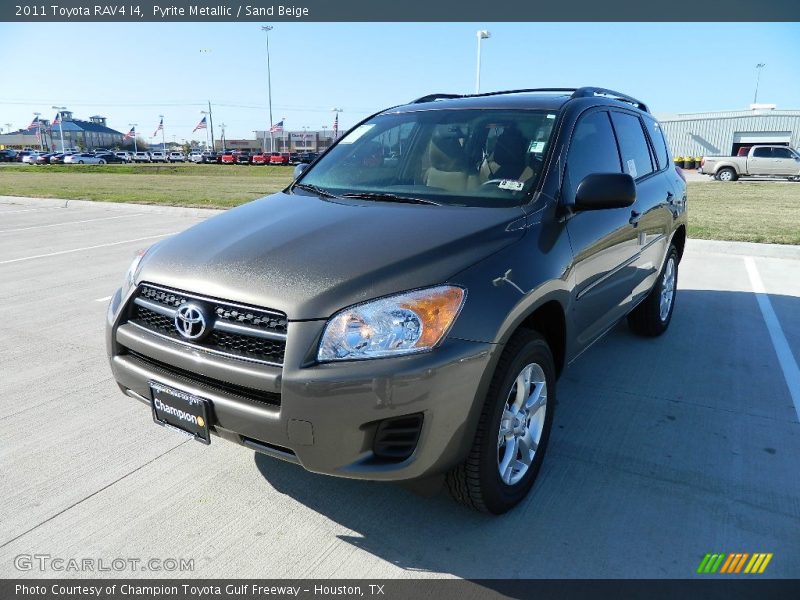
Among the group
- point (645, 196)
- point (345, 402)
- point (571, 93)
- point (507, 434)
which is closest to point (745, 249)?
point (645, 196)

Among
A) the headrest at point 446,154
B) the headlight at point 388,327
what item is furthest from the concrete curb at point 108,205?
the headlight at point 388,327

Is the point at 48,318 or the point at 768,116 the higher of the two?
the point at 768,116

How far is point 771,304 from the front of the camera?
6.03m

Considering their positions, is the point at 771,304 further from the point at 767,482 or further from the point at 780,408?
the point at 767,482

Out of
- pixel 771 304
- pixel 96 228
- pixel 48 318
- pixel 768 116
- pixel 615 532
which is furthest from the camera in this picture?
pixel 768 116

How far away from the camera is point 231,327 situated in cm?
223

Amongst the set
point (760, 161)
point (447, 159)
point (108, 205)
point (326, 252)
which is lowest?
point (108, 205)

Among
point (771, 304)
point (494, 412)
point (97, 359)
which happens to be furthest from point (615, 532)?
point (771, 304)

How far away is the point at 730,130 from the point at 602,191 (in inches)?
2102

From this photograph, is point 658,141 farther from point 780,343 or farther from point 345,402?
point 345,402

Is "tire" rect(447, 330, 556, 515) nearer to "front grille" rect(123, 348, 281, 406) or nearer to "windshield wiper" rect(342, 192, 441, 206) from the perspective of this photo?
"front grille" rect(123, 348, 281, 406)

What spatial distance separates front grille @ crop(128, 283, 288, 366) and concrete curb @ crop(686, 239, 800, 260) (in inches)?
Result: 329

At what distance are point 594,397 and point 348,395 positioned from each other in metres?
2.27

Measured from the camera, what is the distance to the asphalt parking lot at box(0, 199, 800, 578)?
2354 millimetres
